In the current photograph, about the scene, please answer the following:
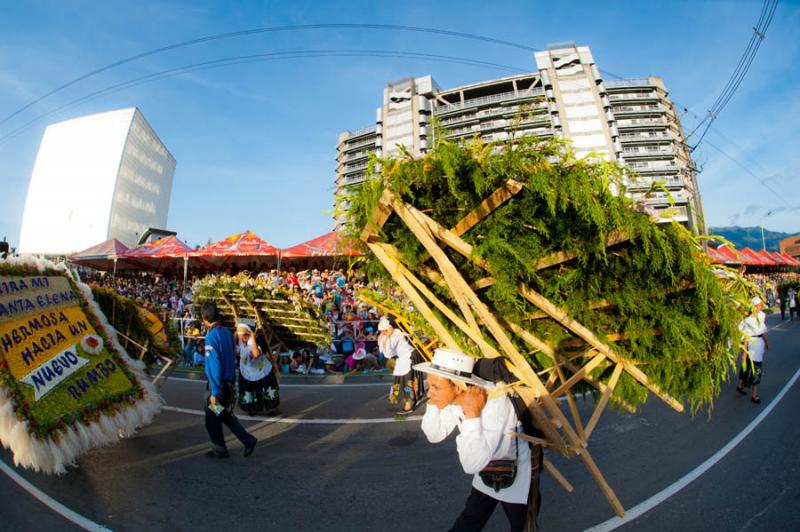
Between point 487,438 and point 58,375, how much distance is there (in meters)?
4.46

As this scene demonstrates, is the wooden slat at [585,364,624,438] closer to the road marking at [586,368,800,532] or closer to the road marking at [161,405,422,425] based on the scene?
the road marking at [586,368,800,532]

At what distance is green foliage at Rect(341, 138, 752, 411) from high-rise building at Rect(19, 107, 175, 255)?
74.4 meters

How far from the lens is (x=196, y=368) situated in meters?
11.1

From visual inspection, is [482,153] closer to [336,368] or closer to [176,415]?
[176,415]

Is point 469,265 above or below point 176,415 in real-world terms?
above

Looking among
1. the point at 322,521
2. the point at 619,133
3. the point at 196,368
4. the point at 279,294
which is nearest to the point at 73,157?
the point at 196,368

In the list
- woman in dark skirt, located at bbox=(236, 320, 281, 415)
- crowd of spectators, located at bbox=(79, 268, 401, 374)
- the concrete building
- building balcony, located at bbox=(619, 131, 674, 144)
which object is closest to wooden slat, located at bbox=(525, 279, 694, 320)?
woman in dark skirt, located at bbox=(236, 320, 281, 415)

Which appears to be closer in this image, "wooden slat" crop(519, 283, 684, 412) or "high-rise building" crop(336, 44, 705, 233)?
"wooden slat" crop(519, 283, 684, 412)

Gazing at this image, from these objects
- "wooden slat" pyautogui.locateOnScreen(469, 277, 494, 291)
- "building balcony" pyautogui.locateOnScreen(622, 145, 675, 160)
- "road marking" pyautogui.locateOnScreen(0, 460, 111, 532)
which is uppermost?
"building balcony" pyautogui.locateOnScreen(622, 145, 675, 160)

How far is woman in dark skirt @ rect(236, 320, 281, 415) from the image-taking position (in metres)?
6.37

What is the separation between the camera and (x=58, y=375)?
13.0ft

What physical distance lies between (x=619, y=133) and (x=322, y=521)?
285 ft

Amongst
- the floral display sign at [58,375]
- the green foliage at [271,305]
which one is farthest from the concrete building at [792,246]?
the floral display sign at [58,375]

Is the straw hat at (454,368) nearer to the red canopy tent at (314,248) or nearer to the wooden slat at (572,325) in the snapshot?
the wooden slat at (572,325)
